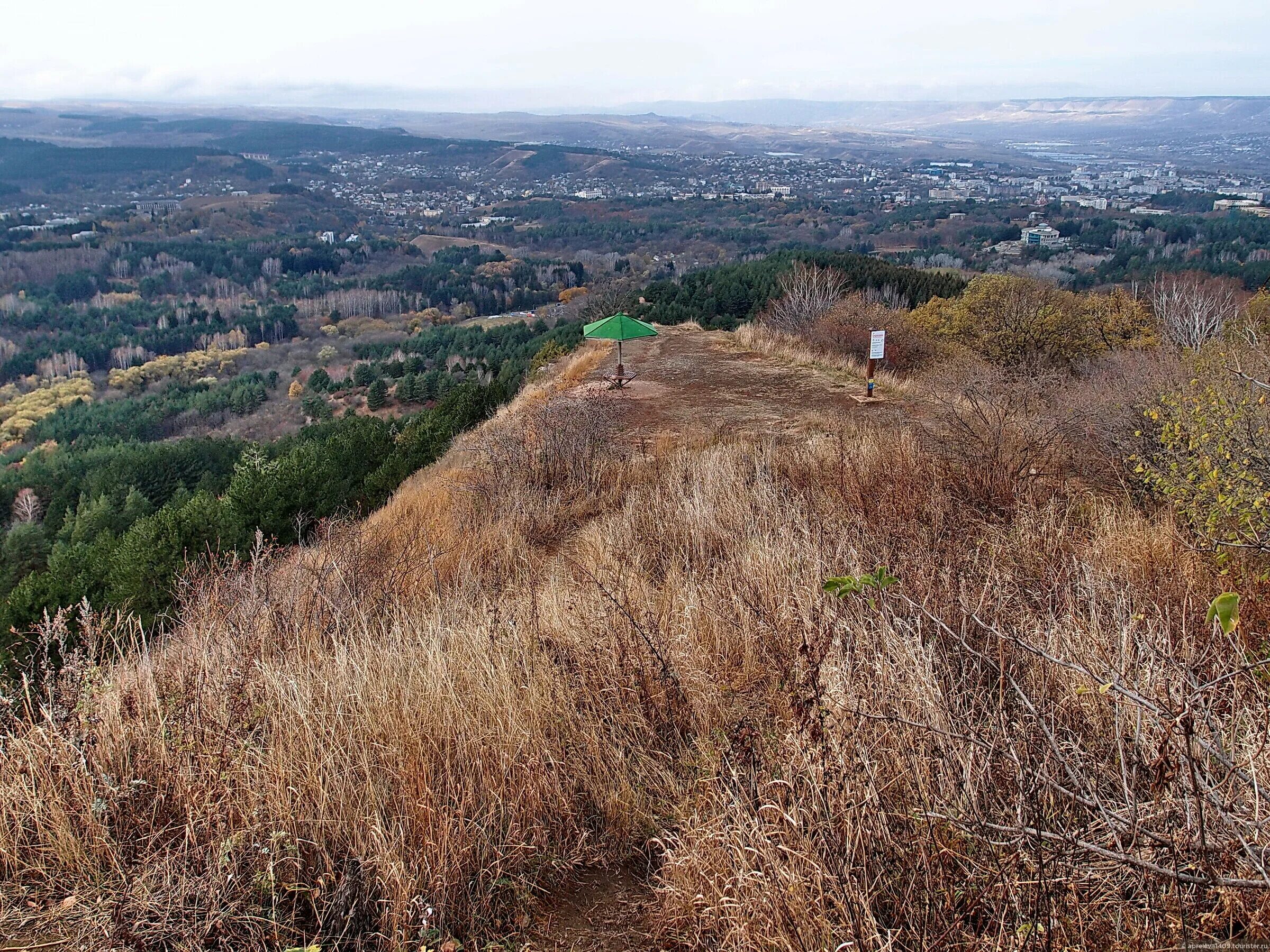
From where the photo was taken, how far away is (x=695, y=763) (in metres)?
2.26

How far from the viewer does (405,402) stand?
4038 cm

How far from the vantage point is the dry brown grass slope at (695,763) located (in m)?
1.54

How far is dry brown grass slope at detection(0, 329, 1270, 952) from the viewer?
154cm

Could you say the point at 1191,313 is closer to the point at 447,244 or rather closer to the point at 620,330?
the point at 620,330

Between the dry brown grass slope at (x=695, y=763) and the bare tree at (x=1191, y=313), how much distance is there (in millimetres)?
11702

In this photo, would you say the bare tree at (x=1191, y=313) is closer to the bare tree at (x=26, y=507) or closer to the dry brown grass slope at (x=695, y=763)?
the dry brown grass slope at (x=695, y=763)

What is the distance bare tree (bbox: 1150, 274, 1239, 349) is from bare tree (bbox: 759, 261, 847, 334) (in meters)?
7.56

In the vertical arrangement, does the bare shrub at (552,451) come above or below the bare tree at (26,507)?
above

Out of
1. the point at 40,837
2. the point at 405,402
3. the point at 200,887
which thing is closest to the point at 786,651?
the point at 200,887

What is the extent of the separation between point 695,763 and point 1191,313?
21.3 metres

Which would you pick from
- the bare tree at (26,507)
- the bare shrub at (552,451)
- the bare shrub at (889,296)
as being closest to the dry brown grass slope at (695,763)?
the bare shrub at (552,451)

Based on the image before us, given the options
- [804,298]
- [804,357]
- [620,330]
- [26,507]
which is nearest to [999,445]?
[620,330]

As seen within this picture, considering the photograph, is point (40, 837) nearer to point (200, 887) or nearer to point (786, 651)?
point (200, 887)

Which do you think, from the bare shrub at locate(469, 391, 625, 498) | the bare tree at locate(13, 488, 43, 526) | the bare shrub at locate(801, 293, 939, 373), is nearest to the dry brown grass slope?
the bare shrub at locate(469, 391, 625, 498)
